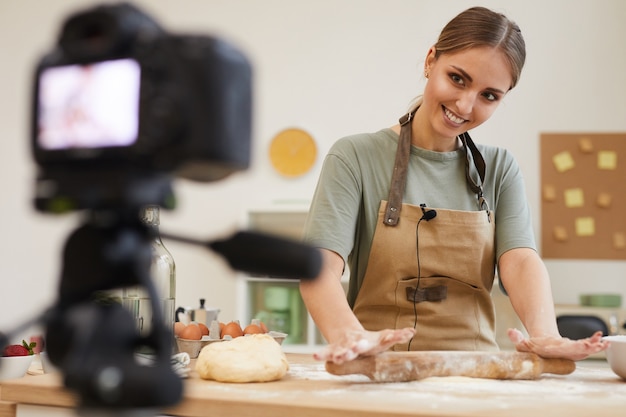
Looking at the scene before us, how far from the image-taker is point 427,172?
172 centimetres

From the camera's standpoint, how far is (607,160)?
12.4ft

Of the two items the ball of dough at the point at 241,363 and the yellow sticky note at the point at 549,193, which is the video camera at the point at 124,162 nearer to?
the ball of dough at the point at 241,363

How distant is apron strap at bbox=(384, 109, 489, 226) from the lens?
1.65m

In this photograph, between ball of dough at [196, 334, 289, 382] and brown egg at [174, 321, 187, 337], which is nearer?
ball of dough at [196, 334, 289, 382]

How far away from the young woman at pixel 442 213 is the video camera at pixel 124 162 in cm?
108

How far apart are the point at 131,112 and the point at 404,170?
137 cm

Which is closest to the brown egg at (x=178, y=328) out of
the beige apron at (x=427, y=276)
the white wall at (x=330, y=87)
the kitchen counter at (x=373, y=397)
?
the kitchen counter at (x=373, y=397)

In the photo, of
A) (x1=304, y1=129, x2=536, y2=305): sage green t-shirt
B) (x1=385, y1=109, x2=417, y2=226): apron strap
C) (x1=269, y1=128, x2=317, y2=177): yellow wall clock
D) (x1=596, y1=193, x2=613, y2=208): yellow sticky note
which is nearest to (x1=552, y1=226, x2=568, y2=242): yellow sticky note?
(x1=596, y1=193, x2=613, y2=208): yellow sticky note

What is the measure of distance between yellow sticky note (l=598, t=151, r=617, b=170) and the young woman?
7.43ft

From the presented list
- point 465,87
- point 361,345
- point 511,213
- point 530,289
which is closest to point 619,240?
point 511,213

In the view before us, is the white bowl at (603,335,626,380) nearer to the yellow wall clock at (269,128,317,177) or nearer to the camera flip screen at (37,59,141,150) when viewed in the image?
the camera flip screen at (37,59,141,150)

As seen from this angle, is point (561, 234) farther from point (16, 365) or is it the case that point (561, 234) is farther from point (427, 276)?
point (16, 365)

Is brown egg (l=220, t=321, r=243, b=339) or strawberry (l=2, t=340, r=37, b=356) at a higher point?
brown egg (l=220, t=321, r=243, b=339)

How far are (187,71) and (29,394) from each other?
3.37 feet
